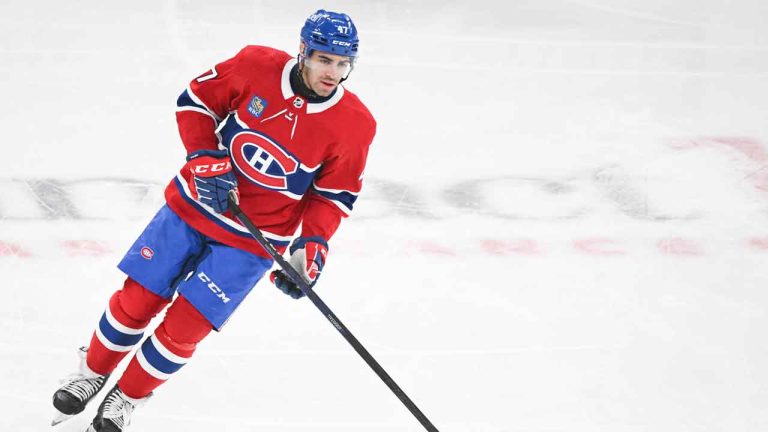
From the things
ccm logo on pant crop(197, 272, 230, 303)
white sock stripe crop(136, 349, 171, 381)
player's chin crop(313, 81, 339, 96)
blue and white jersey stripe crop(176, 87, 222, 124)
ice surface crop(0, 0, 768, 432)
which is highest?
player's chin crop(313, 81, 339, 96)

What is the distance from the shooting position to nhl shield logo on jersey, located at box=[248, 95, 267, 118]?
258cm

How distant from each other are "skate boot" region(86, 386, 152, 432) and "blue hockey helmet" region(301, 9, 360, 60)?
1085mm

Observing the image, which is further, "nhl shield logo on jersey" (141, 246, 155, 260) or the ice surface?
the ice surface

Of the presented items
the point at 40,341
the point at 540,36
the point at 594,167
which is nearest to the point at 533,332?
the point at 594,167

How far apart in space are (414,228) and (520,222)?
467 millimetres

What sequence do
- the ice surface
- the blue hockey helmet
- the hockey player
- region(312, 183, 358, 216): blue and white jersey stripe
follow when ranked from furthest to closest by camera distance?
the ice surface → region(312, 183, 358, 216): blue and white jersey stripe → the hockey player → the blue hockey helmet

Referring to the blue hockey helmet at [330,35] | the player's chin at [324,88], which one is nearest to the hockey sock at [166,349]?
the player's chin at [324,88]

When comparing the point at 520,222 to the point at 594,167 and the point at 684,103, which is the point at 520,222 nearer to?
the point at 594,167

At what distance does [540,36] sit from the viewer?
5.77m

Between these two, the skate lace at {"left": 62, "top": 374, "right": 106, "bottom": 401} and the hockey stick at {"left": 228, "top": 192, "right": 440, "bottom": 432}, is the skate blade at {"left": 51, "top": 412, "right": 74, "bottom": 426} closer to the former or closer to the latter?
the skate lace at {"left": 62, "top": 374, "right": 106, "bottom": 401}

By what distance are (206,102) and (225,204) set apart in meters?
0.31

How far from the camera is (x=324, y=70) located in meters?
2.52

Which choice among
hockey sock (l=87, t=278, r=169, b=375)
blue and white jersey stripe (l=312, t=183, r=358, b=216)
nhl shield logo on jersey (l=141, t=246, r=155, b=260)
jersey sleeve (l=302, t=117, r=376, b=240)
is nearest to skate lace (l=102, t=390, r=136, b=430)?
hockey sock (l=87, t=278, r=169, b=375)

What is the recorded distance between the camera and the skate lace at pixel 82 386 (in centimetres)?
264
